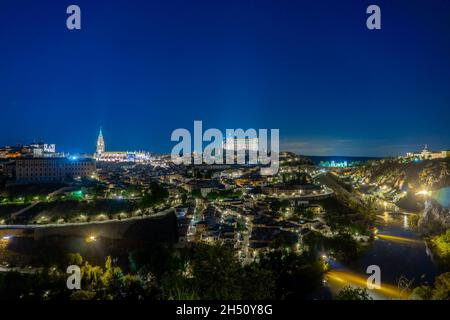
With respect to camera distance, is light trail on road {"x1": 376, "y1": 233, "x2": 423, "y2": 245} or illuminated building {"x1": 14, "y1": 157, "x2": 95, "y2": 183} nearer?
light trail on road {"x1": 376, "y1": 233, "x2": 423, "y2": 245}

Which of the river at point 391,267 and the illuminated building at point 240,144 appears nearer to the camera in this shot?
the river at point 391,267

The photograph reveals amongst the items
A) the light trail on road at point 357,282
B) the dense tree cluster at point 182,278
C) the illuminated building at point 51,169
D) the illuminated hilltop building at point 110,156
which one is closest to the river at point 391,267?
the light trail on road at point 357,282

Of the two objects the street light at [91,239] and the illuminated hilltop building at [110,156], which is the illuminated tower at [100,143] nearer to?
the illuminated hilltop building at [110,156]

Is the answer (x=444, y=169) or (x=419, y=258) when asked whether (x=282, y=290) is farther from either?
(x=444, y=169)

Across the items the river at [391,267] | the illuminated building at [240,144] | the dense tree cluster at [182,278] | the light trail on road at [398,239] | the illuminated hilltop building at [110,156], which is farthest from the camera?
the illuminated hilltop building at [110,156]

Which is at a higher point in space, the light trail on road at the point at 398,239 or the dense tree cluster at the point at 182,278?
the dense tree cluster at the point at 182,278

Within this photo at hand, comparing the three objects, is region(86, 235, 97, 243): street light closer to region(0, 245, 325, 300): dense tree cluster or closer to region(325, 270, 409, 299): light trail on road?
region(0, 245, 325, 300): dense tree cluster

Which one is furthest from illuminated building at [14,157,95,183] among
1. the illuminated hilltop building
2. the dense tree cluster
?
the illuminated hilltop building
